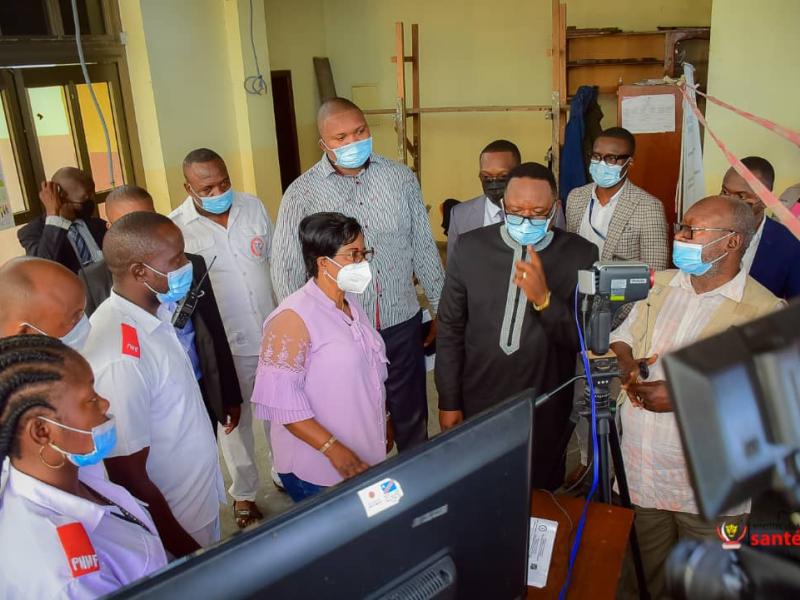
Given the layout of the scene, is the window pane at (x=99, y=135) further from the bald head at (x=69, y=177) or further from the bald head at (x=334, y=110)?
the bald head at (x=334, y=110)

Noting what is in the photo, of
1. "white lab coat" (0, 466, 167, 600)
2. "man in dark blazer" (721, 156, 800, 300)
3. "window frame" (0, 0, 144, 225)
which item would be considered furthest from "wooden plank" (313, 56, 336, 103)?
"white lab coat" (0, 466, 167, 600)

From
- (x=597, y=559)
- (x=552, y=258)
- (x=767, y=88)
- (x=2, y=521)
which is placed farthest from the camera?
(x=767, y=88)

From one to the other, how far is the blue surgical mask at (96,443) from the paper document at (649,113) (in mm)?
4078

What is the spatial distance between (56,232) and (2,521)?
6.76 feet

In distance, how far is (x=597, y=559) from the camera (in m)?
1.43

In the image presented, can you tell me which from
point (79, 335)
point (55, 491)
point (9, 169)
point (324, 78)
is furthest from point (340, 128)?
point (324, 78)

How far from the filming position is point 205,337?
7.71 feet

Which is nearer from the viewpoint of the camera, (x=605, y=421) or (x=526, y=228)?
(x=605, y=421)

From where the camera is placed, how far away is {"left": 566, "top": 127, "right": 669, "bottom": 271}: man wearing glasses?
286 cm

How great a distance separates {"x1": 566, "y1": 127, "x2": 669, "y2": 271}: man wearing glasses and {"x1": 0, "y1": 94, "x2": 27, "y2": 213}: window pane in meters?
2.90

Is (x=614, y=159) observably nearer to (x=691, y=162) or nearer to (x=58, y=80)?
(x=691, y=162)

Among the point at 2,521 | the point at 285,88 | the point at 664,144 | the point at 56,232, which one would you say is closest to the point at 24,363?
the point at 2,521

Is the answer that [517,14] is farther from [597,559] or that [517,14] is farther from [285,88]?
[597,559]

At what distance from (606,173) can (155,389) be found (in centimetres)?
A: 231
